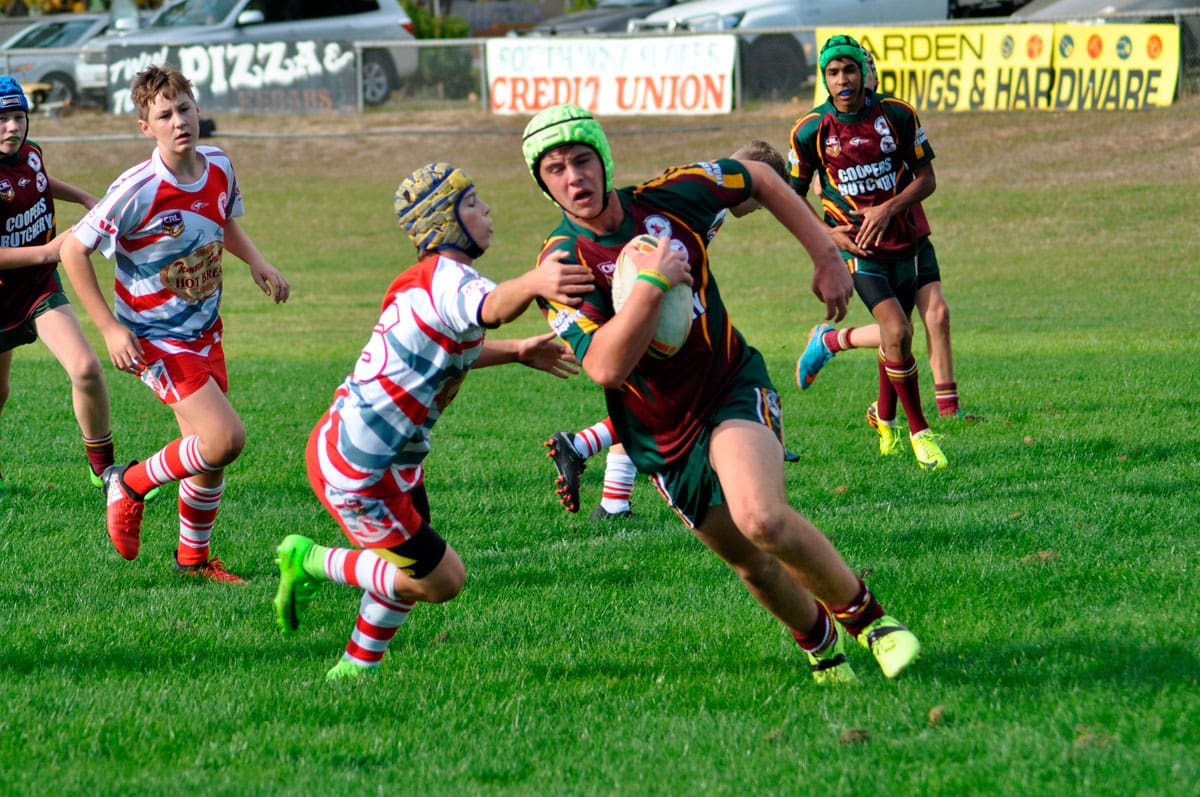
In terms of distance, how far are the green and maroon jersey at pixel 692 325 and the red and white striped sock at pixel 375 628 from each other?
0.99m

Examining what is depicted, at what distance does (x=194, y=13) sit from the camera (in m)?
28.9

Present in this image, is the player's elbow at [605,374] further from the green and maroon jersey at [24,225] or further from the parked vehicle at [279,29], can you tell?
the parked vehicle at [279,29]

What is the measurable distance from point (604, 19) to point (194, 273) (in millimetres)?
25920

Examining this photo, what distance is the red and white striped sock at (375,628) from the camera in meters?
4.99

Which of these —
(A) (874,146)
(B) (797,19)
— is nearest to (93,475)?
(A) (874,146)

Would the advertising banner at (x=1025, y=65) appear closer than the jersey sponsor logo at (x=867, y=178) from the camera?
No

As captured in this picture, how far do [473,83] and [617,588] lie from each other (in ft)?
73.2

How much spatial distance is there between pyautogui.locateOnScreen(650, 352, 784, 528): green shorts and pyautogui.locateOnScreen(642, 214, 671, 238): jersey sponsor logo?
505mm

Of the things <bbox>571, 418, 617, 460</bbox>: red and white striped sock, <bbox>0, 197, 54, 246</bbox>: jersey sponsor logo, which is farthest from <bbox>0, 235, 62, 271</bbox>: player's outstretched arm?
<bbox>571, 418, 617, 460</bbox>: red and white striped sock

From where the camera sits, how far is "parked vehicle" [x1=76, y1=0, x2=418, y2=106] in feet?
90.5

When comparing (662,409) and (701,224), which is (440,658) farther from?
(701,224)

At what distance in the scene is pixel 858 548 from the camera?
654cm

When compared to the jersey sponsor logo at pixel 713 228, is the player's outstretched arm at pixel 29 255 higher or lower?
lower

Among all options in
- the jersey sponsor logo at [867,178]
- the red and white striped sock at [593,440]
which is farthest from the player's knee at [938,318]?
the red and white striped sock at [593,440]
